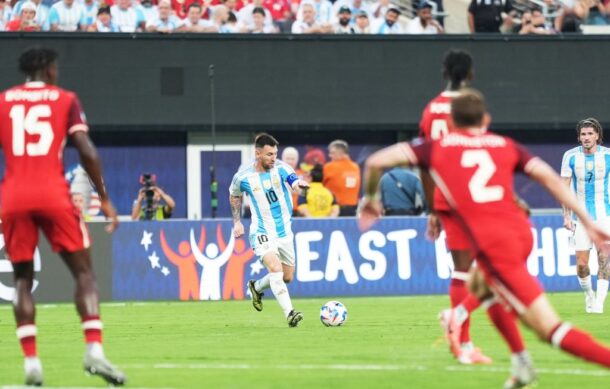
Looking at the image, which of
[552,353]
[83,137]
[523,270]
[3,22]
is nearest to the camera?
[523,270]

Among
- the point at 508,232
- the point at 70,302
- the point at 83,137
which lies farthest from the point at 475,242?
the point at 70,302

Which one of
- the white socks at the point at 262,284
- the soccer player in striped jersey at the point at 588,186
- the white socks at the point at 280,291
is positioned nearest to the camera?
the white socks at the point at 280,291

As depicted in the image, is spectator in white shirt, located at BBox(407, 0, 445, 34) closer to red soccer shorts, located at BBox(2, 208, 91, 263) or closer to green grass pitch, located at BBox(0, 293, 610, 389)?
green grass pitch, located at BBox(0, 293, 610, 389)

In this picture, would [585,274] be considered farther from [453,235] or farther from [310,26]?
[310,26]

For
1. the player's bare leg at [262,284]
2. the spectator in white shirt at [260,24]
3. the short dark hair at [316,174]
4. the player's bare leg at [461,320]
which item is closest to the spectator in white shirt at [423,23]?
the spectator in white shirt at [260,24]

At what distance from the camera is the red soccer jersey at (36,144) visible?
33.2 ft

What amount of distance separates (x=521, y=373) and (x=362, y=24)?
19.8 metres

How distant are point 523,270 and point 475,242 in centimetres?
35

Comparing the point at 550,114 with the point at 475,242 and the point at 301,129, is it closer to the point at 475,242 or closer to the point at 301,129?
the point at 301,129

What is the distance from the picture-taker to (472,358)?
37.4 ft

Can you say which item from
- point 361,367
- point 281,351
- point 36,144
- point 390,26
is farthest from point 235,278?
point 36,144

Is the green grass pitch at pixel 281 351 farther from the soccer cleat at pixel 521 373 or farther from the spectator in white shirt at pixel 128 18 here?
the spectator in white shirt at pixel 128 18

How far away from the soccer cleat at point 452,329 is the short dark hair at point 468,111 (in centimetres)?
240

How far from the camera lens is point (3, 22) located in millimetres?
27203
